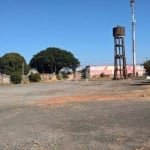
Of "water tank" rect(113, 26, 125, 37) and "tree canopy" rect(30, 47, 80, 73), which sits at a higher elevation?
"water tank" rect(113, 26, 125, 37)

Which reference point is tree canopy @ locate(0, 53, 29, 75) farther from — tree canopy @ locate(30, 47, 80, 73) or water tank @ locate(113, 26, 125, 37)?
water tank @ locate(113, 26, 125, 37)

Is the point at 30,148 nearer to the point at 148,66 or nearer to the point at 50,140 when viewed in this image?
the point at 50,140

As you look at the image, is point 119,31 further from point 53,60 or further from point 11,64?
point 53,60

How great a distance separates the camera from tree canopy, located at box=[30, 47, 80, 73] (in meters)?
154

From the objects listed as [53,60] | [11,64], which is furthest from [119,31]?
[53,60]

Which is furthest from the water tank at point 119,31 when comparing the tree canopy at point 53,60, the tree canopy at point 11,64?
the tree canopy at point 53,60

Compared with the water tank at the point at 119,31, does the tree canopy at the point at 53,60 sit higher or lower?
lower

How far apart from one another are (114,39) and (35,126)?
3702 inches

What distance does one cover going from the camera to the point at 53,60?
15288 cm

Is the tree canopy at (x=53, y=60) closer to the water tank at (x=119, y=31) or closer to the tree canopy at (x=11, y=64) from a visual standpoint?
the tree canopy at (x=11, y=64)

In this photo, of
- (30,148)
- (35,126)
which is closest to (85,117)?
(35,126)

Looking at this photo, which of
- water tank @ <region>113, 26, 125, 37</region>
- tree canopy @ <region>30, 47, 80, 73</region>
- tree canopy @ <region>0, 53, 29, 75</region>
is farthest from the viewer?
tree canopy @ <region>30, 47, 80, 73</region>

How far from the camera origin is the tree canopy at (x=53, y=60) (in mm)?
153750

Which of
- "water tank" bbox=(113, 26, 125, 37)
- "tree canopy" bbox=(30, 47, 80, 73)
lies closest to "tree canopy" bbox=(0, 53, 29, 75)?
"tree canopy" bbox=(30, 47, 80, 73)
